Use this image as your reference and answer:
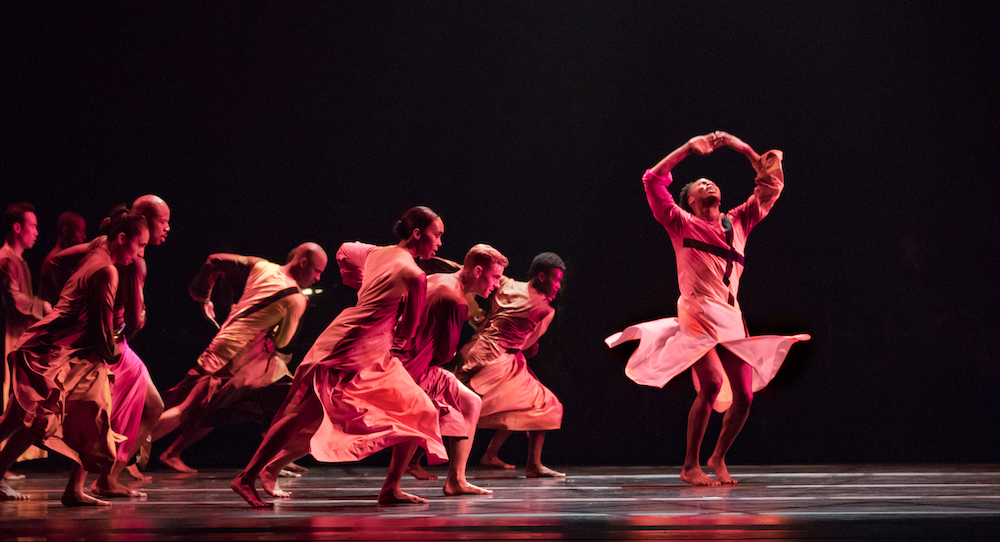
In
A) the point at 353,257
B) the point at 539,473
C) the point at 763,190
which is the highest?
the point at 763,190

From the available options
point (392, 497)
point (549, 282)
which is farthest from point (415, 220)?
point (549, 282)

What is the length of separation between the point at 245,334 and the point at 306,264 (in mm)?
620

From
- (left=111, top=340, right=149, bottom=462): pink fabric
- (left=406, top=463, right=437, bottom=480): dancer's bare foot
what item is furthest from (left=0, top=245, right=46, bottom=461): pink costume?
(left=406, top=463, right=437, bottom=480): dancer's bare foot

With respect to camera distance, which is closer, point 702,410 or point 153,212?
point 153,212

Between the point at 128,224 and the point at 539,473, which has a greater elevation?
the point at 128,224

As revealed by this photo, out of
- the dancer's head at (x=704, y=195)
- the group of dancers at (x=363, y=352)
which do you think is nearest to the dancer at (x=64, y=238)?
the group of dancers at (x=363, y=352)

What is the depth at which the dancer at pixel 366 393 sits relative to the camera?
3732 millimetres

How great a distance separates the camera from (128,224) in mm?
4055

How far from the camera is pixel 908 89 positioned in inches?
297

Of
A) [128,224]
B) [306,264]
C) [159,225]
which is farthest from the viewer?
[306,264]

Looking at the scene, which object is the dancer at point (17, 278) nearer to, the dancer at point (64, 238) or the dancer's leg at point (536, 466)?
the dancer at point (64, 238)

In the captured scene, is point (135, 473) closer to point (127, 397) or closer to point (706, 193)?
point (127, 397)

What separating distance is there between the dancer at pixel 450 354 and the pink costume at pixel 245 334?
2023mm

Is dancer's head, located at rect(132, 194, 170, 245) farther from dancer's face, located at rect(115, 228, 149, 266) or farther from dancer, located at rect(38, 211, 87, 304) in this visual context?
dancer, located at rect(38, 211, 87, 304)
